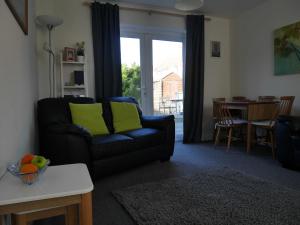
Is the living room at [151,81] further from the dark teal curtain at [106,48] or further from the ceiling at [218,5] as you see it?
the dark teal curtain at [106,48]

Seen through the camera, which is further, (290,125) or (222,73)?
(222,73)

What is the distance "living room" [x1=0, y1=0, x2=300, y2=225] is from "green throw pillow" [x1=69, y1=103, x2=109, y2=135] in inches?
18.5

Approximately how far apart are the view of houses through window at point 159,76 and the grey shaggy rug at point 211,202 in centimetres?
217

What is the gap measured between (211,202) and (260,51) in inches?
129

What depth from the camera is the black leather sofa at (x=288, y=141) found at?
275 centimetres

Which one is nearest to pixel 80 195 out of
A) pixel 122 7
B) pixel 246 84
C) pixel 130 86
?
pixel 130 86

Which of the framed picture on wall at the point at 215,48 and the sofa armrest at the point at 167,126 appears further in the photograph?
the framed picture on wall at the point at 215,48

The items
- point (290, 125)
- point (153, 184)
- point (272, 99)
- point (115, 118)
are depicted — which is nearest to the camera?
point (153, 184)

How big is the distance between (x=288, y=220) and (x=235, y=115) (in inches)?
118

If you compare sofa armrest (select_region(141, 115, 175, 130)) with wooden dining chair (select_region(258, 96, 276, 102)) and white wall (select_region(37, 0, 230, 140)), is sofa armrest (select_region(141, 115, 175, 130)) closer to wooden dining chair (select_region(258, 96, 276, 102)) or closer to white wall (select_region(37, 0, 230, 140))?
white wall (select_region(37, 0, 230, 140))

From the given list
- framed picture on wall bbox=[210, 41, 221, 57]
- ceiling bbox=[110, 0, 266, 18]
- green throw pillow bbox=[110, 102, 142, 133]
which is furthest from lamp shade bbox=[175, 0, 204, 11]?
framed picture on wall bbox=[210, 41, 221, 57]

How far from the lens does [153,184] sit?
7.95 feet

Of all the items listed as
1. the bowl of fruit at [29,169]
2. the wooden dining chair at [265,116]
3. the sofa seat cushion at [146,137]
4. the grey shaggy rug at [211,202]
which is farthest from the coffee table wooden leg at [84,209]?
the wooden dining chair at [265,116]

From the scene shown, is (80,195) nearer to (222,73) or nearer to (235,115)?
(235,115)
